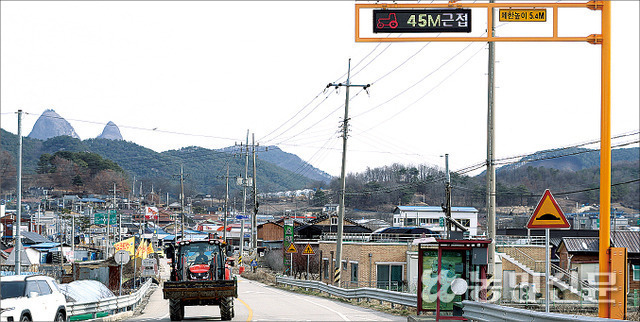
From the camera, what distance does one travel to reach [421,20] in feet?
44.5

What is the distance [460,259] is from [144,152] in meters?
179

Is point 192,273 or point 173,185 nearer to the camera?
point 192,273

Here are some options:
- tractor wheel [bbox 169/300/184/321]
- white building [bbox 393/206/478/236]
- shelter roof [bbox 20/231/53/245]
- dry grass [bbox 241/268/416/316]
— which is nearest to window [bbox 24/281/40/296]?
tractor wheel [bbox 169/300/184/321]

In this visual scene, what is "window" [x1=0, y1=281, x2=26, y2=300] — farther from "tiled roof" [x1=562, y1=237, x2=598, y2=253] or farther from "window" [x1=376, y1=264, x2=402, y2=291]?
"tiled roof" [x1=562, y1=237, x2=598, y2=253]

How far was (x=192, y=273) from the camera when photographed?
22.0 meters

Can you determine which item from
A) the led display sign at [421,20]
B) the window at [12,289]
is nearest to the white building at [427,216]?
the window at [12,289]

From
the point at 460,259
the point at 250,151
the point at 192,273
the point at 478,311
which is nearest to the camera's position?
the point at 478,311

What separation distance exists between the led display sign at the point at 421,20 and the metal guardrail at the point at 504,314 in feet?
18.8

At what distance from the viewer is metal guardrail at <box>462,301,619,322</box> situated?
1198cm

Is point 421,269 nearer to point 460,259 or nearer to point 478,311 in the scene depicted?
point 460,259

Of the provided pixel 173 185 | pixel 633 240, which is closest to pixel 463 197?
pixel 633 240

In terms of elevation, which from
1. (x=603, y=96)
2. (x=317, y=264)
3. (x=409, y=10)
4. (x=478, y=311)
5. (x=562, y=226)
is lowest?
(x=317, y=264)

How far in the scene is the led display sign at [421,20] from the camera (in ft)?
44.5

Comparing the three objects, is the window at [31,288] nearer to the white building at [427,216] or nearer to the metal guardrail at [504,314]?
the metal guardrail at [504,314]
